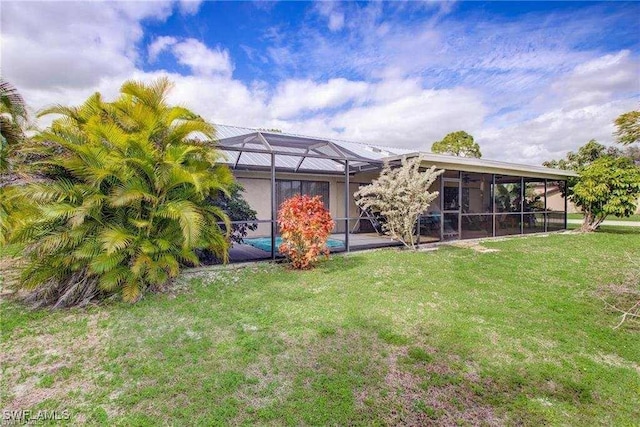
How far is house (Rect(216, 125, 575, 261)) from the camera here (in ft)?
32.5

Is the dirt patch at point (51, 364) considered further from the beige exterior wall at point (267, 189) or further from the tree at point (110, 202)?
the beige exterior wall at point (267, 189)

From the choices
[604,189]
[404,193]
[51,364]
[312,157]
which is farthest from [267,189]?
[604,189]

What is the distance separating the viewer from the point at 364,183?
14.8m

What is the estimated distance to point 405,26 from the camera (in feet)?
33.5

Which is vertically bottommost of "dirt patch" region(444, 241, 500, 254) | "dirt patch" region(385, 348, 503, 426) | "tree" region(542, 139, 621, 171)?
"dirt patch" region(385, 348, 503, 426)

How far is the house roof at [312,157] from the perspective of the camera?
28.6 ft

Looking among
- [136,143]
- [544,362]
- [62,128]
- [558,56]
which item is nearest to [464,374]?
[544,362]

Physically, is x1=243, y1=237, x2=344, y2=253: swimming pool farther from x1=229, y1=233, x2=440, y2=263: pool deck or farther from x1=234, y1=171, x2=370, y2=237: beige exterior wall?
x1=234, y1=171, x2=370, y2=237: beige exterior wall

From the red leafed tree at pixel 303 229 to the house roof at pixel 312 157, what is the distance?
55.6 inches

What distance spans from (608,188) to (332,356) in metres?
16.5

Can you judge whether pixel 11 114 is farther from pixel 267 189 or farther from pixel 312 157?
pixel 312 157

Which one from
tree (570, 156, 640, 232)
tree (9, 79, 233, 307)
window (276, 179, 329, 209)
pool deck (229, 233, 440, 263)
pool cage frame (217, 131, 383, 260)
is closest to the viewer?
tree (9, 79, 233, 307)

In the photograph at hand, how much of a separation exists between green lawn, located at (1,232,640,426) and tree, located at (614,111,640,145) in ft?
8.79

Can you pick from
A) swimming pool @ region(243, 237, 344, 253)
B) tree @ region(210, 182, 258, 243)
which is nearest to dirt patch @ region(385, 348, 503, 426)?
tree @ region(210, 182, 258, 243)
